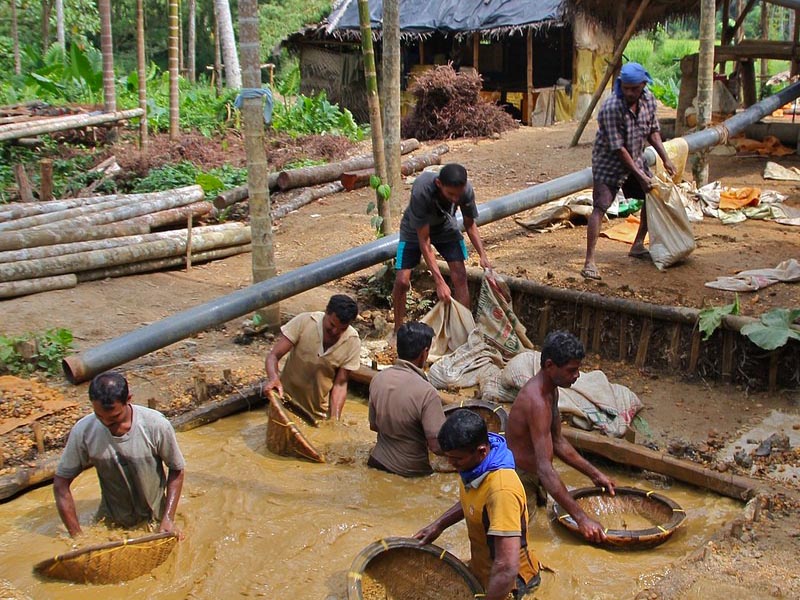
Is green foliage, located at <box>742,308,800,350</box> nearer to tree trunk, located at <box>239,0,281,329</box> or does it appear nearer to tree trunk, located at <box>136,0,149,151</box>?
tree trunk, located at <box>239,0,281,329</box>

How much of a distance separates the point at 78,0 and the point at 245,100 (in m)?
25.9

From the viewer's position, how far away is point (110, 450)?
175 inches

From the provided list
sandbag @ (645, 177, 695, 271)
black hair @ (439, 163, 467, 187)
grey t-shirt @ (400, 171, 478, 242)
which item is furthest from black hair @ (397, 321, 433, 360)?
sandbag @ (645, 177, 695, 271)

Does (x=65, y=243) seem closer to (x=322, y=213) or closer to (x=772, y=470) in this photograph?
(x=322, y=213)

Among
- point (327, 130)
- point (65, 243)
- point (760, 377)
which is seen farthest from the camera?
point (327, 130)

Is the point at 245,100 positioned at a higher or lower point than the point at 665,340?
higher

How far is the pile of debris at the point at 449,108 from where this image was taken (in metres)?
17.4

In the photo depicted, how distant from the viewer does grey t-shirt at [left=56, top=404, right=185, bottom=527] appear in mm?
4418

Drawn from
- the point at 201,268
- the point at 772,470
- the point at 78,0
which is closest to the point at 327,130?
the point at 201,268

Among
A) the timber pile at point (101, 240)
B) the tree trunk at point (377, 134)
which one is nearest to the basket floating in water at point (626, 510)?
the tree trunk at point (377, 134)

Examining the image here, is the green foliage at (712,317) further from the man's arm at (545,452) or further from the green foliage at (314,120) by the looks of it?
the green foliage at (314,120)

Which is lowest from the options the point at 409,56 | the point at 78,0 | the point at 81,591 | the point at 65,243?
the point at 81,591

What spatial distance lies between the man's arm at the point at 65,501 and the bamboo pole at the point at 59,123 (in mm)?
12152

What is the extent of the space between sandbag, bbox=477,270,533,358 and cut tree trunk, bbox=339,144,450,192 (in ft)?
20.8
